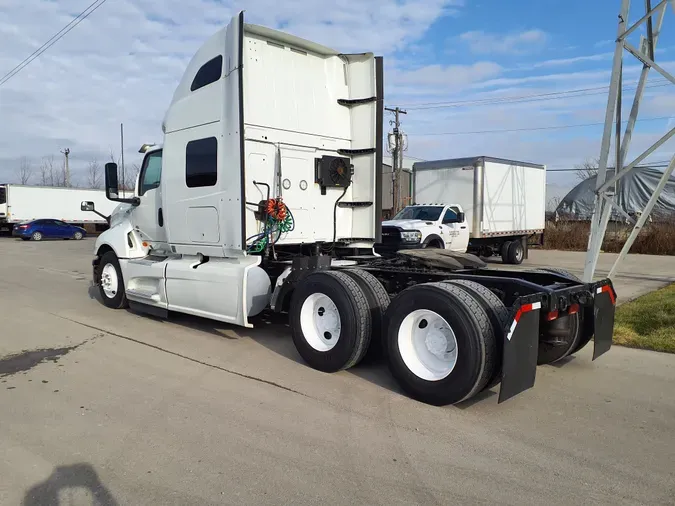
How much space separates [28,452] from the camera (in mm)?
3773

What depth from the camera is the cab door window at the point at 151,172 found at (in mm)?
8258

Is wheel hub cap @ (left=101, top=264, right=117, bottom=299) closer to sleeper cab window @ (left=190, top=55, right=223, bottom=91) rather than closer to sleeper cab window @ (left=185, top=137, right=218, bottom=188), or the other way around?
sleeper cab window @ (left=185, top=137, right=218, bottom=188)

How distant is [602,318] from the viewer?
17.3ft

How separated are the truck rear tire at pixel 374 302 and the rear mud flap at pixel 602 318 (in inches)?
81.0

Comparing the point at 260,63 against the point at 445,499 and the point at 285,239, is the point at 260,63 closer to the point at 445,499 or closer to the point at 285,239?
the point at 285,239

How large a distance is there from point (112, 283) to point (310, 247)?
3.81 meters

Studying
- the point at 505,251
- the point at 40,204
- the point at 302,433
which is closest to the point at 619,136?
the point at 302,433

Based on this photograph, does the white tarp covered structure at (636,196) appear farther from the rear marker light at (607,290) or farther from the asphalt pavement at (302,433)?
the asphalt pavement at (302,433)

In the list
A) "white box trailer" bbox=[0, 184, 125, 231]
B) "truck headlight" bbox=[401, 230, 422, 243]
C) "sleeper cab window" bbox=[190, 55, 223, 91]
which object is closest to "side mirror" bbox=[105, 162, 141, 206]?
"sleeper cab window" bbox=[190, 55, 223, 91]

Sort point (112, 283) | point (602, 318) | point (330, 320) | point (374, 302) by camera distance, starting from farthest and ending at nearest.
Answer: point (112, 283) < point (330, 320) < point (374, 302) < point (602, 318)

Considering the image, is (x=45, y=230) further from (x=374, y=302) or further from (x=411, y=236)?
(x=374, y=302)

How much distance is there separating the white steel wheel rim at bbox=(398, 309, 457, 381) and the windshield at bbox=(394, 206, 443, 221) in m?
11.4

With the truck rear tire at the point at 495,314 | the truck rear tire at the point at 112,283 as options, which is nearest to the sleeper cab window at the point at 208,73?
the truck rear tire at the point at 112,283

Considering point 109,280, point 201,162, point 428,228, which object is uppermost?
point 201,162
